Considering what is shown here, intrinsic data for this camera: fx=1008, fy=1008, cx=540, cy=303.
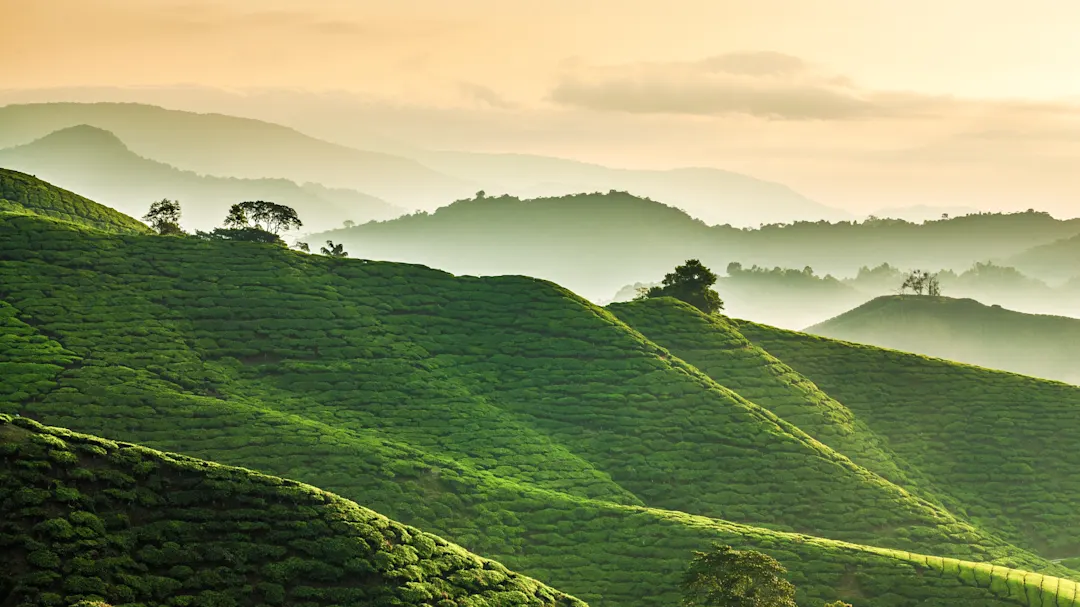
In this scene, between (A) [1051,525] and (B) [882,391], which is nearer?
(A) [1051,525]

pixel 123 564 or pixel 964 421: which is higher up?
pixel 964 421

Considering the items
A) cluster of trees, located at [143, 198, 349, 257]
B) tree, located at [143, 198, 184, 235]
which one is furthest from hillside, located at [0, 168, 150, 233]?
cluster of trees, located at [143, 198, 349, 257]

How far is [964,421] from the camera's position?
79.7m

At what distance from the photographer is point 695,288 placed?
101438mm

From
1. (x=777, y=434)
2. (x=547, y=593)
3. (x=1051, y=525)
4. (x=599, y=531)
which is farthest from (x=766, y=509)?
(x=547, y=593)

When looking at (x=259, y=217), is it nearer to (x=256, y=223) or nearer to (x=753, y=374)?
(x=256, y=223)

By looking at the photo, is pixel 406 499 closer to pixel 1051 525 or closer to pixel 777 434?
pixel 777 434

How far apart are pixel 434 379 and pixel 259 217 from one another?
34.9 m

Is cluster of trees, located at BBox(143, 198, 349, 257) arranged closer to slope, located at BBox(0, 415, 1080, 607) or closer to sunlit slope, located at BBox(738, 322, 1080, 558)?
sunlit slope, located at BBox(738, 322, 1080, 558)

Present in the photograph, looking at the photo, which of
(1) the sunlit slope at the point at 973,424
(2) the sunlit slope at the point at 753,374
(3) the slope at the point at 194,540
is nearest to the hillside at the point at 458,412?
(2) the sunlit slope at the point at 753,374

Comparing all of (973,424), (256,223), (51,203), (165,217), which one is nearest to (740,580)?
(973,424)

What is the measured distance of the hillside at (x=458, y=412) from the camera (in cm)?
5256

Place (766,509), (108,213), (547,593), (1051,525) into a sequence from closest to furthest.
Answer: (547,593) → (766,509) → (1051,525) → (108,213)

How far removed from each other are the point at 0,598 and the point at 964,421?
71.2 m
